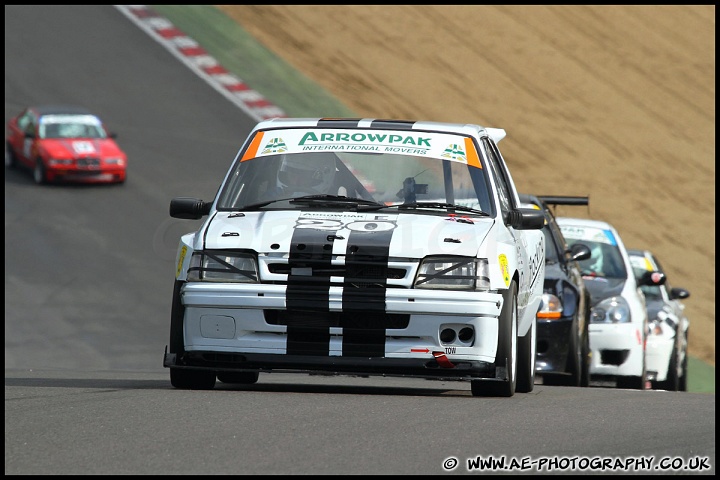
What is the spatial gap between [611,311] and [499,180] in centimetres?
435

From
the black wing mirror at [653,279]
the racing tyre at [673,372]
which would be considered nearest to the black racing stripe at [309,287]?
the black wing mirror at [653,279]

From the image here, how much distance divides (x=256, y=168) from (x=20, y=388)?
2118 millimetres

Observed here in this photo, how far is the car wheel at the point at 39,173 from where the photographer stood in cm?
2667

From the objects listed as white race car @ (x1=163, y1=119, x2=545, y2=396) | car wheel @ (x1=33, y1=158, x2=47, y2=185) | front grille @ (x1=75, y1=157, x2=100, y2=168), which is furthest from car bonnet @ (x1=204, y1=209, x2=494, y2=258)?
car wheel @ (x1=33, y1=158, x2=47, y2=185)

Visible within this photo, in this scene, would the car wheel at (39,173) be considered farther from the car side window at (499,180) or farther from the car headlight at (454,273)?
the car headlight at (454,273)

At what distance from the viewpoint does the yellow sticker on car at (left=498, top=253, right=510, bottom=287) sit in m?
8.85

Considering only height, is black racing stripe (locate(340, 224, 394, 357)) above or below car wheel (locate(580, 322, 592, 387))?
above

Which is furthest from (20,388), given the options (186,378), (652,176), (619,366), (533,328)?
(652,176)

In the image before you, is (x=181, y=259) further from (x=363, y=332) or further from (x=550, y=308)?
(x=550, y=308)

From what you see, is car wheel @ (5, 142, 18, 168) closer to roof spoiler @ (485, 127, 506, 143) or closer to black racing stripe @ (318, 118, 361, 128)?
roof spoiler @ (485, 127, 506, 143)

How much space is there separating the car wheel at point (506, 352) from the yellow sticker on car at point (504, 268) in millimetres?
62

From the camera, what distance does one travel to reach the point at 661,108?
3509cm

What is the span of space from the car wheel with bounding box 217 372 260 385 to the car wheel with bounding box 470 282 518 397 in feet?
Answer: 6.35

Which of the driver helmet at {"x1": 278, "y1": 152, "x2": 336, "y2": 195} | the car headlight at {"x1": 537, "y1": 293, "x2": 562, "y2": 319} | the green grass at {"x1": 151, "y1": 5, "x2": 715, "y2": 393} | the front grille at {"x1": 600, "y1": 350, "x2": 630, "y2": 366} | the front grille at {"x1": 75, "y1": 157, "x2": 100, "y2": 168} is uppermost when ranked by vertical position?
the green grass at {"x1": 151, "y1": 5, "x2": 715, "y2": 393}
